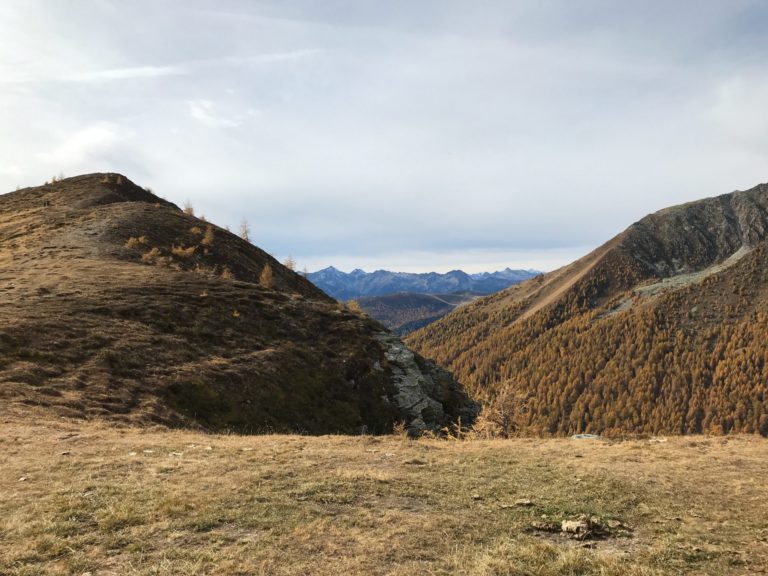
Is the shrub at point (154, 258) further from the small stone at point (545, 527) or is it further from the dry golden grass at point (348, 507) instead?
the small stone at point (545, 527)

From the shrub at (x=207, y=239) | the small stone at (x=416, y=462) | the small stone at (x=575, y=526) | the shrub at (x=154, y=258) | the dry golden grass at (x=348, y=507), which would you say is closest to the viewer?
the dry golden grass at (x=348, y=507)

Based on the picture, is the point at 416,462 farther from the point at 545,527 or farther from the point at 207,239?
the point at 207,239

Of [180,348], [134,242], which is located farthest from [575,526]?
[134,242]

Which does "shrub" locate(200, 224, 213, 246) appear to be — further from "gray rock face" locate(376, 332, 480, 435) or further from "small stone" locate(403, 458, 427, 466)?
"small stone" locate(403, 458, 427, 466)

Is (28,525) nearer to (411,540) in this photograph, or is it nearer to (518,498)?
(411,540)

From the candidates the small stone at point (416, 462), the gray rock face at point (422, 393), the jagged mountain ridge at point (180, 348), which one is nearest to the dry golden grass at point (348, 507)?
the small stone at point (416, 462)

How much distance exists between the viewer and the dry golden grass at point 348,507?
30.4ft

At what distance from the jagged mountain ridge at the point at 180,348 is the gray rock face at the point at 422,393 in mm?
135

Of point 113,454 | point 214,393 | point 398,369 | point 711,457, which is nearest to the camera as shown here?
point 113,454

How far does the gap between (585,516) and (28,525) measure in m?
13.9

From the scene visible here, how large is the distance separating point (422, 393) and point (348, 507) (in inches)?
1084

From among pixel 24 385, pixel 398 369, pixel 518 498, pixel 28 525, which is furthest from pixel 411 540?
pixel 398 369

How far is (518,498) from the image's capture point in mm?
14164

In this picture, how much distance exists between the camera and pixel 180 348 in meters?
32.7
